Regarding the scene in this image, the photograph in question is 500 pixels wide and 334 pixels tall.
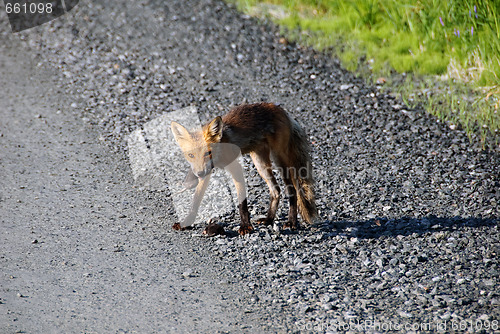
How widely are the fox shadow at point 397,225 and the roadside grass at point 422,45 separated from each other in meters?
1.89

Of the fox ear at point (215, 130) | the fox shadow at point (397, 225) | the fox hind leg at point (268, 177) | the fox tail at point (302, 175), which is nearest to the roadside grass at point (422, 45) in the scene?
the fox shadow at point (397, 225)

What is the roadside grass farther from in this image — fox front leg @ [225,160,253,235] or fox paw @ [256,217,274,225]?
fox front leg @ [225,160,253,235]

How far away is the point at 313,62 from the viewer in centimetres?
893

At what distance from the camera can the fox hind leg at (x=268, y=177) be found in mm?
5430

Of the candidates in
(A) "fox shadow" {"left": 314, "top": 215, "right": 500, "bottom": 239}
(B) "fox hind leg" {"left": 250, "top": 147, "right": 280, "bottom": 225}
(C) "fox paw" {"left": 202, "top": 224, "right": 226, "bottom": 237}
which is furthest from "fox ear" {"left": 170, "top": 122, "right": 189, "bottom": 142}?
(A) "fox shadow" {"left": 314, "top": 215, "right": 500, "bottom": 239}

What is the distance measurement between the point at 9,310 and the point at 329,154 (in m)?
4.14

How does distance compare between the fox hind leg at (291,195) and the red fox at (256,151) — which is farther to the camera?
the fox hind leg at (291,195)

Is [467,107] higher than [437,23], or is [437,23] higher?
[437,23]

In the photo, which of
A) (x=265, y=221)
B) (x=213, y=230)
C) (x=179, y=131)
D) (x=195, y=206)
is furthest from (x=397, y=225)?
(x=179, y=131)

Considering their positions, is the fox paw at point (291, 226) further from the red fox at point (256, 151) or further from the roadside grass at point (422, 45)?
the roadside grass at point (422, 45)

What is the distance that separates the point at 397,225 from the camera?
5.45 metres

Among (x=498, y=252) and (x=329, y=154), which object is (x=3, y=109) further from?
(x=498, y=252)

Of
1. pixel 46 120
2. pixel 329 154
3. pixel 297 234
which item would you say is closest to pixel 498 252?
pixel 297 234

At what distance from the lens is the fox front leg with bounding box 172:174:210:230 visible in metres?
5.46
